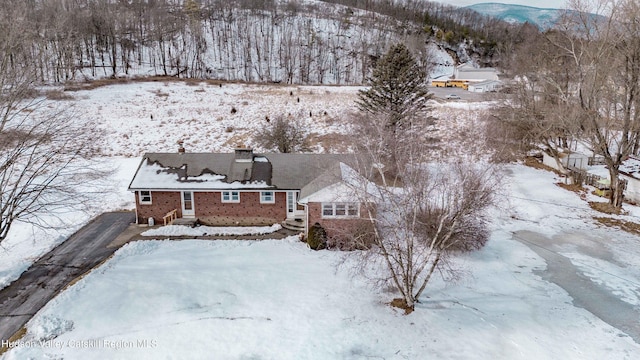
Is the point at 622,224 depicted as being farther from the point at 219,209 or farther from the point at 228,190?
the point at 219,209

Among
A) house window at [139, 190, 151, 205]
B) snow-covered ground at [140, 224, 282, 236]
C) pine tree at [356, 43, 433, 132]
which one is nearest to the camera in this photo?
snow-covered ground at [140, 224, 282, 236]

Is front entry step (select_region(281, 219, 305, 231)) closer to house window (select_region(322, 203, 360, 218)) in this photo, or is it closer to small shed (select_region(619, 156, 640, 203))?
house window (select_region(322, 203, 360, 218))

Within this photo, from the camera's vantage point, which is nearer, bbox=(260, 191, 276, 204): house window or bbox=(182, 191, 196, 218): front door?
bbox=(260, 191, 276, 204): house window

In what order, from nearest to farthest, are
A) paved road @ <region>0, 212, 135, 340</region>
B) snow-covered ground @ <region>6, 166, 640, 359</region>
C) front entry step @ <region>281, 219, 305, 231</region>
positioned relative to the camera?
snow-covered ground @ <region>6, 166, 640, 359</region>
paved road @ <region>0, 212, 135, 340</region>
front entry step @ <region>281, 219, 305, 231</region>

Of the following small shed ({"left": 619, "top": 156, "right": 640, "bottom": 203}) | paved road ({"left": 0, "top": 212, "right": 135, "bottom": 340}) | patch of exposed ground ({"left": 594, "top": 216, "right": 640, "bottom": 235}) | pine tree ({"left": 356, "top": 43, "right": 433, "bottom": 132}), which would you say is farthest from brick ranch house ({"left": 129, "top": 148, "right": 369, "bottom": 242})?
small shed ({"left": 619, "top": 156, "right": 640, "bottom": 203})

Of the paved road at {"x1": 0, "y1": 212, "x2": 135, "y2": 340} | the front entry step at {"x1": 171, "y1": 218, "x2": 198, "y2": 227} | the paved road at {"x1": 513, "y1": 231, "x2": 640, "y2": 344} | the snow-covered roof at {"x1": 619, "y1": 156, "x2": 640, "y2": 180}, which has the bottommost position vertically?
the paved road at {"x1": 513, "y1": 231, "x2": 640, "y2": 344}

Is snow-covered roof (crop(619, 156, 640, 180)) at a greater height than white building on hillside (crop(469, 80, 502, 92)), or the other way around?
white building on hillside (crop(469, 80, 502, 92))

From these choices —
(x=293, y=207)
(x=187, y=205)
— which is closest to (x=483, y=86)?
(x=293, y=207)

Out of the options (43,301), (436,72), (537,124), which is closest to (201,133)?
(43,301)
